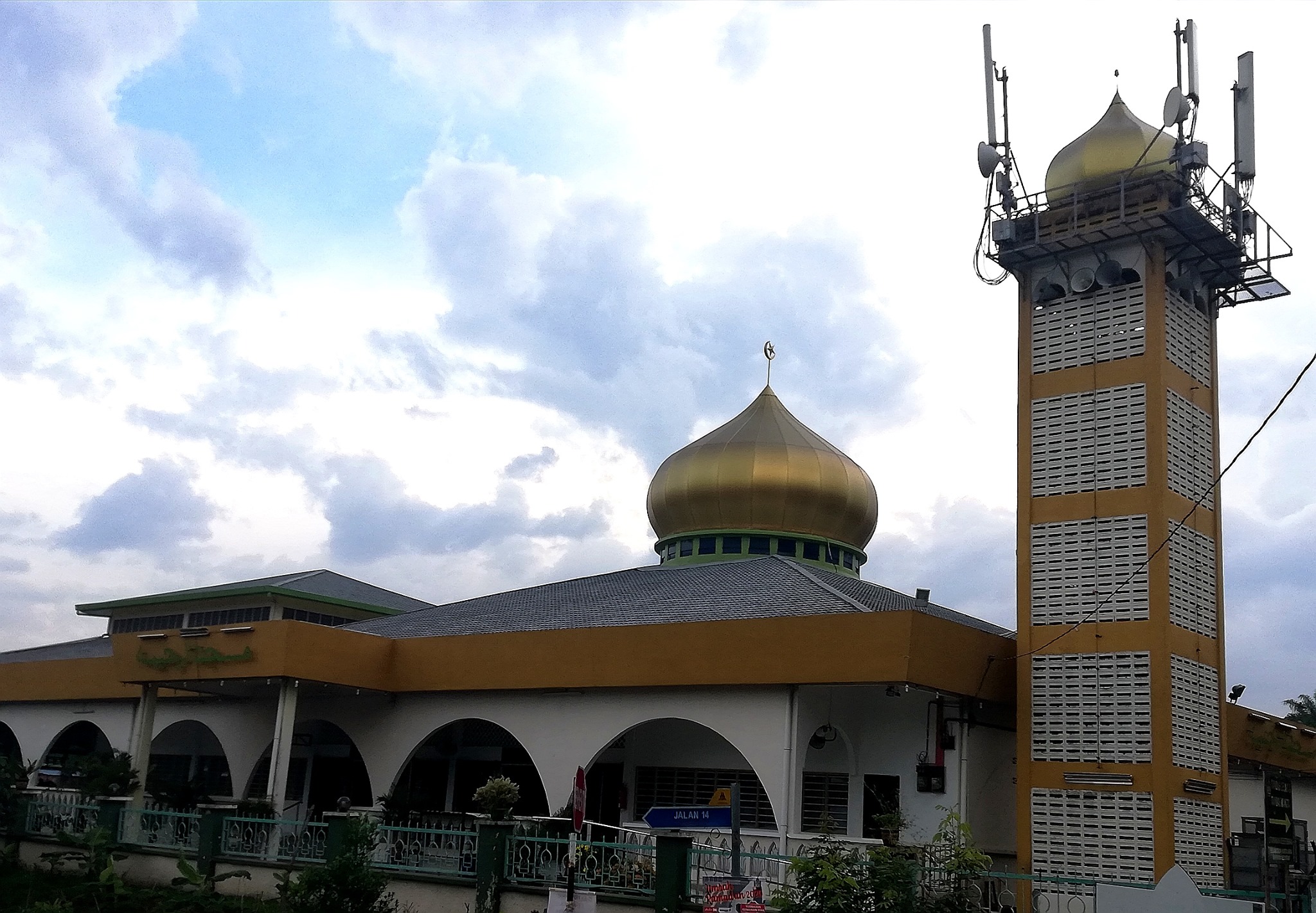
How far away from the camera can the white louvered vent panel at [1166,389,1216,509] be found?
810 inches

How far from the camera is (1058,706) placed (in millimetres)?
20047

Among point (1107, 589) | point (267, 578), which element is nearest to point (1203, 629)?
point (1107, 589)

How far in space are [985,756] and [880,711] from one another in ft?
5.87

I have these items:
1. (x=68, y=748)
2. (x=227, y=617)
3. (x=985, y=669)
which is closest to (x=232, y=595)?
(x=227, y=617)

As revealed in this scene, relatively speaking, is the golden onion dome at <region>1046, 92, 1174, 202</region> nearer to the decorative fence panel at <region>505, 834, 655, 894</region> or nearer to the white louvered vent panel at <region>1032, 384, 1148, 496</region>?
the white louvered vent panel at <region>1032, 384, 1148, 496</region>

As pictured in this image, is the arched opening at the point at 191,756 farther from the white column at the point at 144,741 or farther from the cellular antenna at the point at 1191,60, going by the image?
the cellular antenna at the point at 1191,60

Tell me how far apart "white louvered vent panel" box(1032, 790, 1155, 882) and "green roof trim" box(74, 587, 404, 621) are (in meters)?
18.8

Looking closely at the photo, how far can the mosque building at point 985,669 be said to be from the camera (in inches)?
768

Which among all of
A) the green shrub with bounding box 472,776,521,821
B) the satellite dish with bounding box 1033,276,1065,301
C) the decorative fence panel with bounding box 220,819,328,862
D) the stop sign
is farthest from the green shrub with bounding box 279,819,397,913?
the satellite dish with bounding box 1033,276,1065,301

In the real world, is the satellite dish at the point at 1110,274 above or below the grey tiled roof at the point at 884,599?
above

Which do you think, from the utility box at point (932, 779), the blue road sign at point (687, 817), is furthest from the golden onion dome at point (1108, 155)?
the blue road sign at point (687, 817)

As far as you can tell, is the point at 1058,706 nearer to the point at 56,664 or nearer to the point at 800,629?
the point at 800,629

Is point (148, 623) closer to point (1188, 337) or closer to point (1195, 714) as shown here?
point (1195, 714)

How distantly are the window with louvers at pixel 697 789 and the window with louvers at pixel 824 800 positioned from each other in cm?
62
